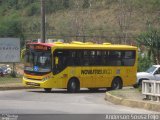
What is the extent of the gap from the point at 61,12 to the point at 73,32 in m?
14.2

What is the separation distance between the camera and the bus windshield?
103 ft

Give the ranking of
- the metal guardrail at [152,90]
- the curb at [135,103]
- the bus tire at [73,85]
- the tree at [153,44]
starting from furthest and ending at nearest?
1. the tree at [153,44]
2. the bus tire at [73,85]
3. the metal guardrail at [152,90]
4. the curb at [135,103]

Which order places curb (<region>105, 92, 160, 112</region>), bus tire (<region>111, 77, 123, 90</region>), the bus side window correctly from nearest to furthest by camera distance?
curb (<region>105, 92, 160, 112</region>)
bus tire (<region>111, 77, 123, 90</region>)
the bus side window

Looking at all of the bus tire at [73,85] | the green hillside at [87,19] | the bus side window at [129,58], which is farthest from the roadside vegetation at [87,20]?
the bus tire at [73,85]

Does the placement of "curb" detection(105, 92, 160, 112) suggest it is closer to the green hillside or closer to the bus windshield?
the bus windshield

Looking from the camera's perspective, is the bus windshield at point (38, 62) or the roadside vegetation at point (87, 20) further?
the roadside vegetation at point (87, 20)

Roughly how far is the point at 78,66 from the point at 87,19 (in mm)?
51634

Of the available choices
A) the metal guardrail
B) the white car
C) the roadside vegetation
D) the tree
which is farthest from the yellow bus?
the roadside vegetation

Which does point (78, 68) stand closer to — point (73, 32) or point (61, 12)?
point (73, 32)

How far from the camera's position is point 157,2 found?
8281cm

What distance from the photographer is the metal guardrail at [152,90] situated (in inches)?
910

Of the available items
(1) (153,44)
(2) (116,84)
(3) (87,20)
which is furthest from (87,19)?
(2) (116,84)

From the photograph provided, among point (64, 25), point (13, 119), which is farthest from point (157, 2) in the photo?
point (13, 119)

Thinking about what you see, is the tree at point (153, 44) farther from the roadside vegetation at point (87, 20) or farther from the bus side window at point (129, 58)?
the bus side window at point (129, 58)
